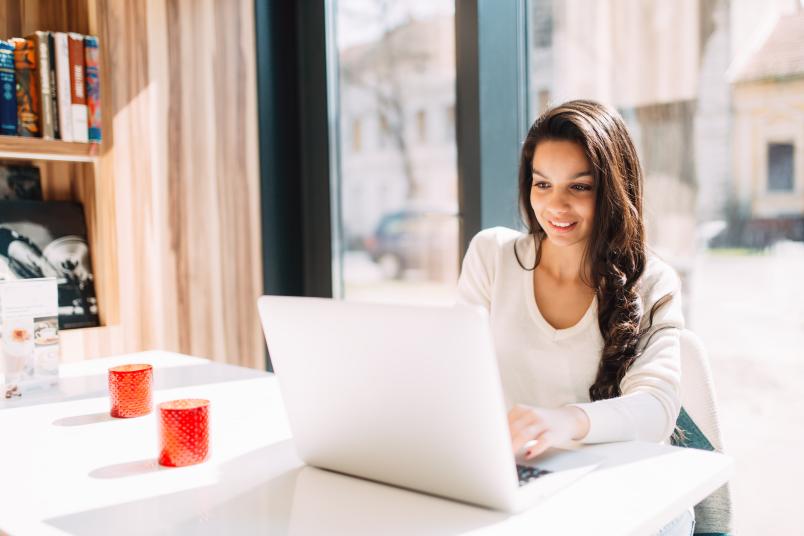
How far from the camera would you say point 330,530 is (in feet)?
2.75

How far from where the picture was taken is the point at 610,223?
1574 mm

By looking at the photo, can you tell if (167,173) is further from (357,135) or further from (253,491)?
(253,491)

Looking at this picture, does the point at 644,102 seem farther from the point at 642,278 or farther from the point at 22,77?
the point at 22,77

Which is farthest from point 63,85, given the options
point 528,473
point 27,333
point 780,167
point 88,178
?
point 780,167

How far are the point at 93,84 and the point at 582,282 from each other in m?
1.55

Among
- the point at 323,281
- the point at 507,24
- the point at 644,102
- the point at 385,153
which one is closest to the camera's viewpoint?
the point at 644,102

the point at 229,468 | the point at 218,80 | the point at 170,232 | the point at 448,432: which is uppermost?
the point at 218,80

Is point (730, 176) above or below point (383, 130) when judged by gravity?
below

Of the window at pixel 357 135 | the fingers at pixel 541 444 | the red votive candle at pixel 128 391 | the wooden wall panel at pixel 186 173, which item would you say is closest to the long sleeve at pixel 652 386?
the fingers at pixel 541 444

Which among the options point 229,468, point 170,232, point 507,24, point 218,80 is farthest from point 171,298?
point 229,468

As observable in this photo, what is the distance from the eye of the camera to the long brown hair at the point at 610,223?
148cm

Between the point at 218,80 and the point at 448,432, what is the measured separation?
2095 millimetres

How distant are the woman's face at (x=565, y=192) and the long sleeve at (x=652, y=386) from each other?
0.18 m

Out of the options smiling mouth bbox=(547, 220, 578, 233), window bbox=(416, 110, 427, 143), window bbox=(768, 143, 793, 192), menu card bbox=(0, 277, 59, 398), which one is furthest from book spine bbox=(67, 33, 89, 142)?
window bbox=(768, 143, 793, 192)
